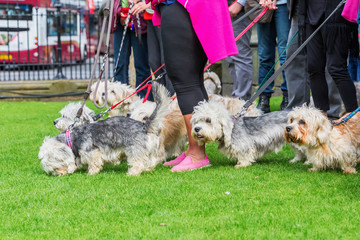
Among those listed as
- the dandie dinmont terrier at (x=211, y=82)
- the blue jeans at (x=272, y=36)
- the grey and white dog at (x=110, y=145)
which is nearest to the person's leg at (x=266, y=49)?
the blue jeans at (x=272, y=36)

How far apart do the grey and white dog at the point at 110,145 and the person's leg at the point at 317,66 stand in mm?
1455

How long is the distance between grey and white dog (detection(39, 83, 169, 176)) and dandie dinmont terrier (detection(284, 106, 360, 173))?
1.13 metres

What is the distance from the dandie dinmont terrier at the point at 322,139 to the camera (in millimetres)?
4492

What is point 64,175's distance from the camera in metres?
4.70

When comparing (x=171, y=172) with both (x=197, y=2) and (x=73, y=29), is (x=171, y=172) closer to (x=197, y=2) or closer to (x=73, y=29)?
(x=197, y=2)

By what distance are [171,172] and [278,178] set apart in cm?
94

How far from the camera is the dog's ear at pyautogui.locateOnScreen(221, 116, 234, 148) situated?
189 inches

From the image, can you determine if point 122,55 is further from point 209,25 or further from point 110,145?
point 209,25

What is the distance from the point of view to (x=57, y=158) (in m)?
4.60

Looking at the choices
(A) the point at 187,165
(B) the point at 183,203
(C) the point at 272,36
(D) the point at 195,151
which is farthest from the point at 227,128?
(C) the point at 272,36

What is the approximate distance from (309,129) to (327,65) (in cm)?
88

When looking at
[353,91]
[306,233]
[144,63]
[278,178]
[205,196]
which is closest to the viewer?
[306,233]

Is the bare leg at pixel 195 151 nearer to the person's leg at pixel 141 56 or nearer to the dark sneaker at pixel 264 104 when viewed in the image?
the dark sneaker at pixel 264 104

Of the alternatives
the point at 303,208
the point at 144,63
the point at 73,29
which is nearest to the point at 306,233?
the point at 303,208
